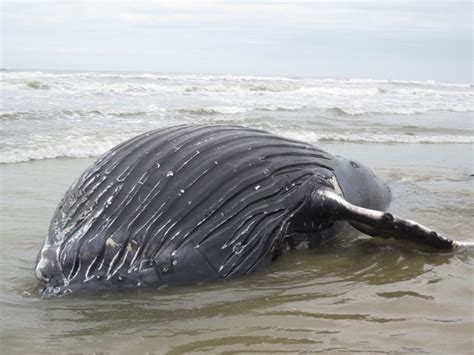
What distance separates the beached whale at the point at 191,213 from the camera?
395 centimetres

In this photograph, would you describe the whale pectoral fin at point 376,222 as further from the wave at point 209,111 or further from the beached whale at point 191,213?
the wave at point 209,111

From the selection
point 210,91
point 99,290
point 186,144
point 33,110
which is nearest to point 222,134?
point 186,144

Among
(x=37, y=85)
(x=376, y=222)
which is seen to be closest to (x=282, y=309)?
(x=376, y=222)

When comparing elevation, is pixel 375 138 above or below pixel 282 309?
above

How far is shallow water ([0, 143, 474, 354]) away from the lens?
340 cm

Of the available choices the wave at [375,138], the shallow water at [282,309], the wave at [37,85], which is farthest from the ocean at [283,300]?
the wave at [37,85]

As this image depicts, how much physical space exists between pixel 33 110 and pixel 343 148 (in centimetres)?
813

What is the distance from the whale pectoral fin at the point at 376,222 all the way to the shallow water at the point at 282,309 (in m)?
0.19

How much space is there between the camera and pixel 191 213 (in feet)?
13.5

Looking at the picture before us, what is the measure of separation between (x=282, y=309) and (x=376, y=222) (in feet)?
3.95

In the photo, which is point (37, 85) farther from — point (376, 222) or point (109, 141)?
point (376, 222)

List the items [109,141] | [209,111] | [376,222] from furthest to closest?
[209,111]
[109,141]
[376,222]

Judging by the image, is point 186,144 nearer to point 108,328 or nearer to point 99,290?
point 99,290

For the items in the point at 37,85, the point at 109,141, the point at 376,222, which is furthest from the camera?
the point at 37,85
